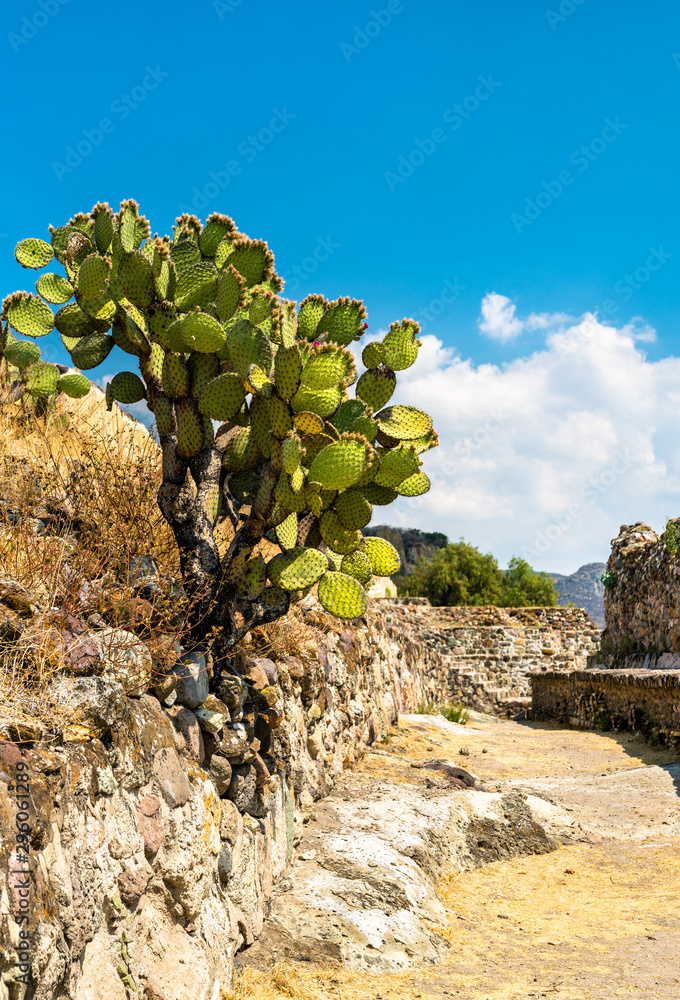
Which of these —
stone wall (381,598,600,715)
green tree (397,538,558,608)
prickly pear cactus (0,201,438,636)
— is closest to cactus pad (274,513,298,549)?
prickly pear cactus (0,201,438,636)

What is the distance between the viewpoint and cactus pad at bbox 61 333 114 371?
14.4ft

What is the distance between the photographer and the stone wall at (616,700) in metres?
8.85

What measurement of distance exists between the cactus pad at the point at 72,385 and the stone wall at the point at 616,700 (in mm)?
7112

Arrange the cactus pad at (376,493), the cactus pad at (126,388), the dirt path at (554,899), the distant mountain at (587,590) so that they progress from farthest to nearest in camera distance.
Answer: the distant mountain at (587,590) → the cactus pad at (126,388) → the cactus pad at (376,493) → the dirt path at (554,899)

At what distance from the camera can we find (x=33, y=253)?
539cm

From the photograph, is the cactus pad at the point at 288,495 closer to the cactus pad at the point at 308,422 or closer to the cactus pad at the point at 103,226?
the cactus pad at the point at 308,422

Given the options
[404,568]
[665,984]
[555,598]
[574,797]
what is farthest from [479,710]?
[404,568]

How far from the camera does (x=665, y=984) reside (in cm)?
333

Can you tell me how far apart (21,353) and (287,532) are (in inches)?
172

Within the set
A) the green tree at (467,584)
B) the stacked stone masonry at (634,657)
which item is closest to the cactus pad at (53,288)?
the stacked stone masonry at (634,657)

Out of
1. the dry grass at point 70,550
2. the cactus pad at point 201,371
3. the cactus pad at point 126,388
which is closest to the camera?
the dry grass at point 70,550

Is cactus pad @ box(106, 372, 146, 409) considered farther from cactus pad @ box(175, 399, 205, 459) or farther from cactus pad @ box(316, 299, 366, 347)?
cactus pad @ box(316, 299, 366, 347)

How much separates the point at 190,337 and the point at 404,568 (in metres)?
34.6

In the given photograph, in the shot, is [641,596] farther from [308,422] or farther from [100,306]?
[100,306]
